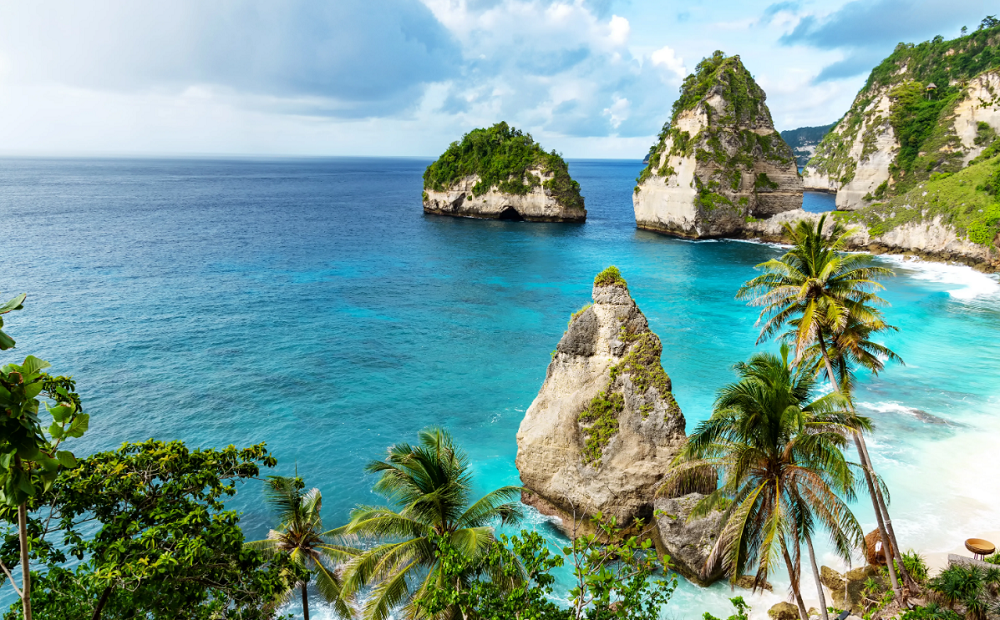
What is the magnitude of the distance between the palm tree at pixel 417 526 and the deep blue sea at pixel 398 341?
28.3ft

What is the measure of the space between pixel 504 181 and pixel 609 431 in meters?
94.7

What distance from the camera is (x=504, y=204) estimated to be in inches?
4481

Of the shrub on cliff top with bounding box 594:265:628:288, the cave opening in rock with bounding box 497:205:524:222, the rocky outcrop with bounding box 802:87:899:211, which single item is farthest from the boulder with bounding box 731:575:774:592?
the rocky outcrop with bounding box 802:87:899:211

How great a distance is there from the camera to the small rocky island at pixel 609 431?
74.6 feet

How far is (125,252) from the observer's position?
→ 74.2m

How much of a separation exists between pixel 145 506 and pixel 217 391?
26331mm

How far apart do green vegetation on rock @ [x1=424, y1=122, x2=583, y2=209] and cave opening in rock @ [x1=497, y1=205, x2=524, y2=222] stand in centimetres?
371

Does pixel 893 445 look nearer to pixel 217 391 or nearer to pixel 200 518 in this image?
pixel 200 518

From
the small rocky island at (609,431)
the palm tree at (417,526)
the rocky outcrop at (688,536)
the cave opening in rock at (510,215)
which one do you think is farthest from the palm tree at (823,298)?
the cave opening in rock at (510,215)

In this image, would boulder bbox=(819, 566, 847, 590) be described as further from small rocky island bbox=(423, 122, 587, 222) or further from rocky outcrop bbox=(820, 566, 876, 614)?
small rocky island bbox=(423, 122, 587, 222)

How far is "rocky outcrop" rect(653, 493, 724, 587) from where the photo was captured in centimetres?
2102

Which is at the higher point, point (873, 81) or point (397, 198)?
point (873, 81)

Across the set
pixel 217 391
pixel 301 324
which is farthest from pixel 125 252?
pixel 217 391

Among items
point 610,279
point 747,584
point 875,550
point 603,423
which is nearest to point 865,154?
point 875,550
